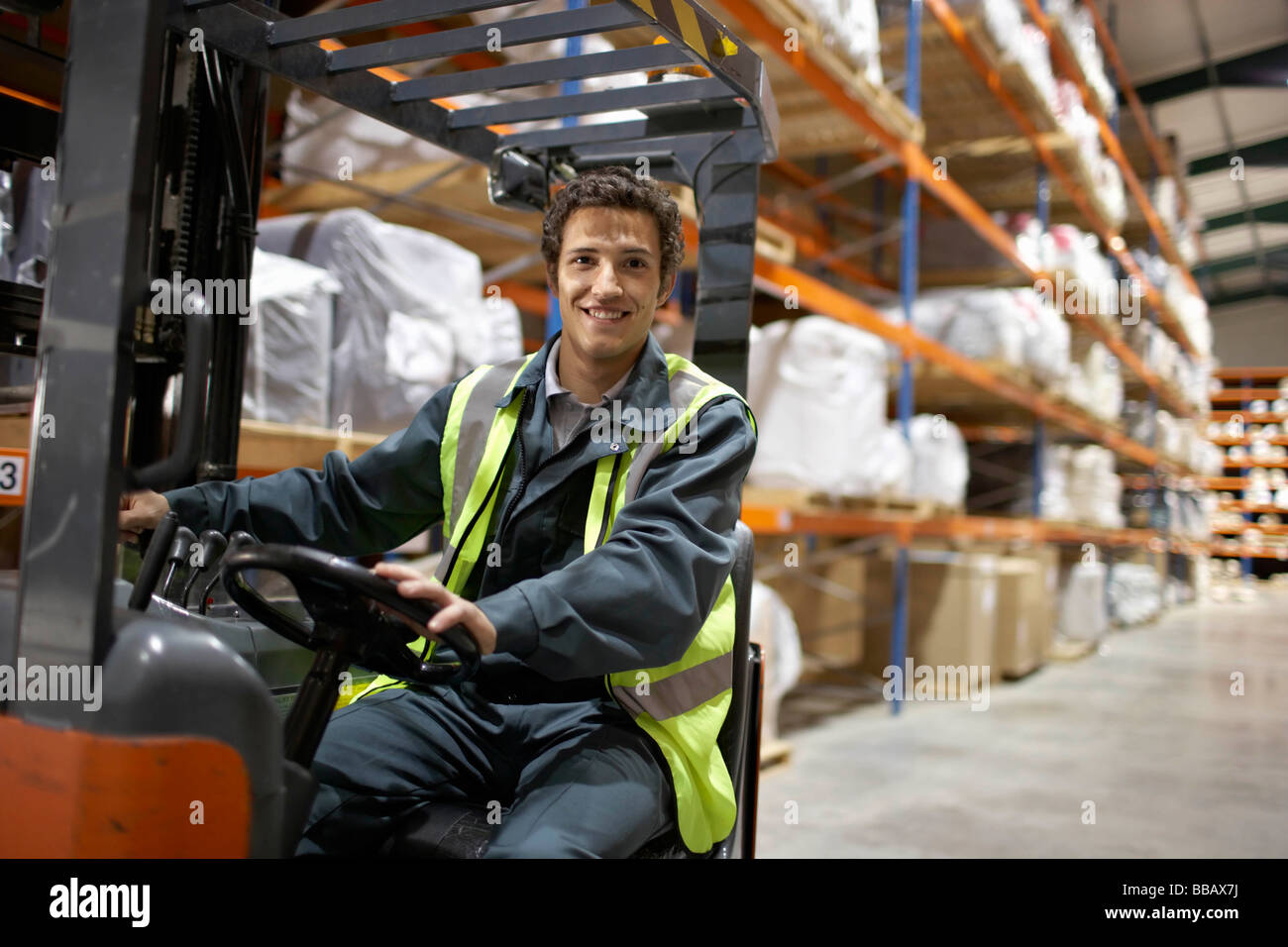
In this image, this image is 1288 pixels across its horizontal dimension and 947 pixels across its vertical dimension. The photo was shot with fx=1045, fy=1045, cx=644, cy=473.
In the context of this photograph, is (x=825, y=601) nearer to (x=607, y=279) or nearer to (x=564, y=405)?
(x=564, y=405)

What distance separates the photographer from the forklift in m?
1.13

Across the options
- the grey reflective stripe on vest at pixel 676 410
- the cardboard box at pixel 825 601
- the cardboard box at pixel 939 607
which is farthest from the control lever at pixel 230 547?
the cardboard box at pixel 939 607

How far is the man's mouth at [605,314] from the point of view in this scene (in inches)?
74.3

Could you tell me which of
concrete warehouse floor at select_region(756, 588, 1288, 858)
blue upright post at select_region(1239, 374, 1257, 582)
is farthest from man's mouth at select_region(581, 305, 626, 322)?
blue upright post at select_region(1239, 374, 1257, 582)

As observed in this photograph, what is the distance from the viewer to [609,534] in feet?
5.50

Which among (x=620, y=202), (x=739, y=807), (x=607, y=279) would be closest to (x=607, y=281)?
(x=607, y=279)

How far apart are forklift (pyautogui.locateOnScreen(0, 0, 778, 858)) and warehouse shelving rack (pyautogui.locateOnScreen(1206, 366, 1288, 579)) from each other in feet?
73.0

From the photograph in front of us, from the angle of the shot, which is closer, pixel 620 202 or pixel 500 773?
pixel 500 773

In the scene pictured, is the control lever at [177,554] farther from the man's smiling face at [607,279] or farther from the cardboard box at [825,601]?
the cardboard box at [825,601]

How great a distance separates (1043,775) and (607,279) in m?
3.97
